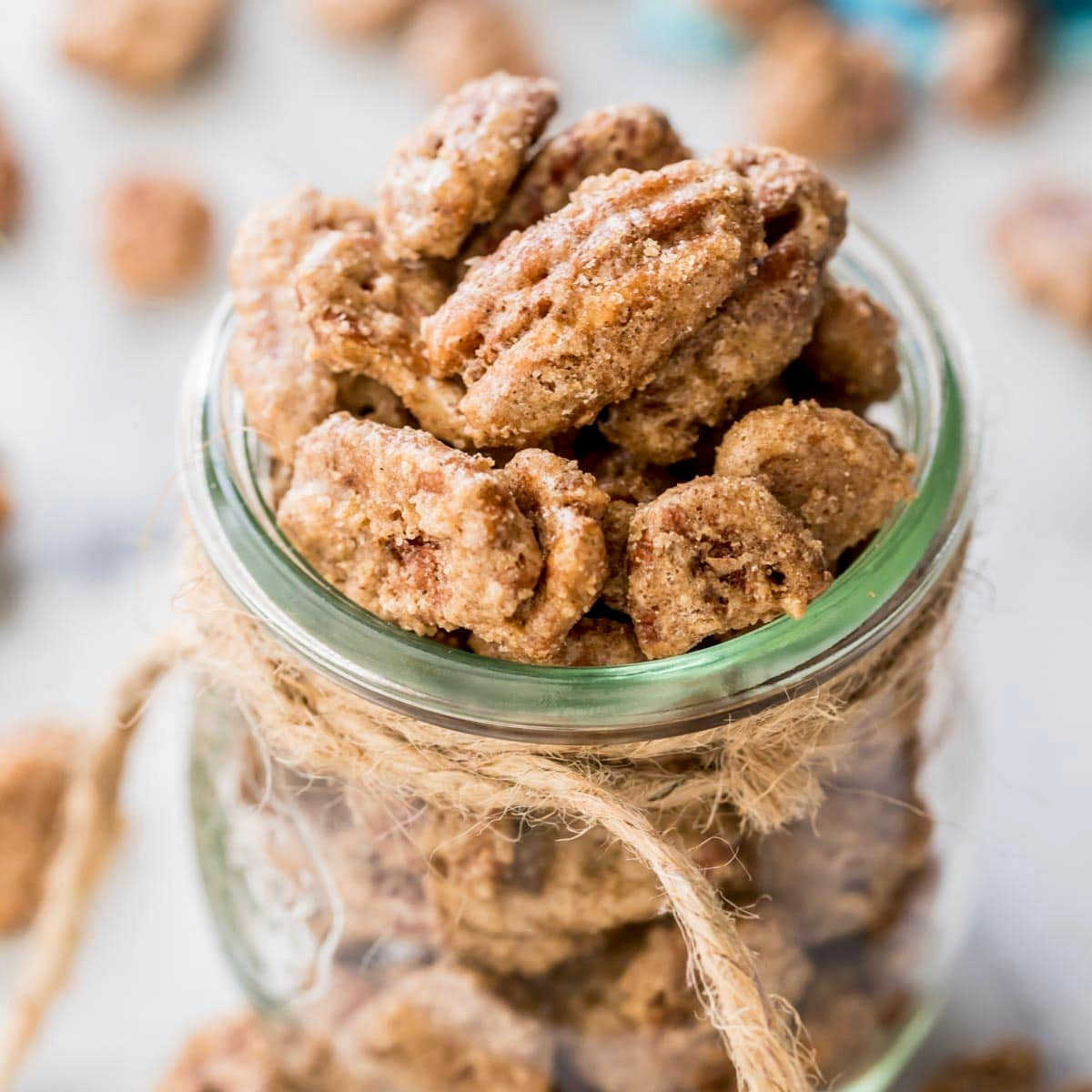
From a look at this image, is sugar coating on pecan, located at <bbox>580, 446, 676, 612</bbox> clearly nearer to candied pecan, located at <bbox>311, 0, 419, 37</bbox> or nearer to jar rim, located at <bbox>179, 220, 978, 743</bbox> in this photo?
jar rim, located at <bbox>179, 220, 978, 743</bbox>

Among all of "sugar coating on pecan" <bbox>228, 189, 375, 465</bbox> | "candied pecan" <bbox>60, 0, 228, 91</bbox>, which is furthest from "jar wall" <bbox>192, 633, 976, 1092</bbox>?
"candied pecan" <bbox>60, 0, 228, 91</bbox>

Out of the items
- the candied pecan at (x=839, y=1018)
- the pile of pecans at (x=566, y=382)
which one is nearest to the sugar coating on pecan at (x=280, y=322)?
the pile of pecans at (x=566, y=382)

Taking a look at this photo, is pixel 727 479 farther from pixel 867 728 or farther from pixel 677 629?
pixel 867 728

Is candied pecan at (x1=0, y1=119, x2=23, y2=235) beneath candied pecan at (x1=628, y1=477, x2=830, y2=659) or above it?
beneath

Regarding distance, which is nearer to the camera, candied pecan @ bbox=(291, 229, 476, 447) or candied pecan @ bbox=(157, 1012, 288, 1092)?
candied pecan @ bbox=(291, 229, 476, 447)

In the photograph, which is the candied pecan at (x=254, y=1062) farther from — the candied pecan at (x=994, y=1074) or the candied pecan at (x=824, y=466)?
the candied pecan at (x=824, y=466)

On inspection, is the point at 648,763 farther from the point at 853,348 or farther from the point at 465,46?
the point at 465,46

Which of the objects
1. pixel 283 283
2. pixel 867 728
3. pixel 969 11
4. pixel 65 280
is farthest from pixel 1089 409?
pixel 65 280
